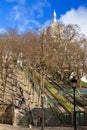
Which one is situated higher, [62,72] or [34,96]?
[62,72]

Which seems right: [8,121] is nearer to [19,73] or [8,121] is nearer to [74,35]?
[19,73]

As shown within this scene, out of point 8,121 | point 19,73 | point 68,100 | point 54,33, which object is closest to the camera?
point 8,121

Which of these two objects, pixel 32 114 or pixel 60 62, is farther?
pixel 60 62

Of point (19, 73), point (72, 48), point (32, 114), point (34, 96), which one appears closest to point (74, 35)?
point (72, 48)

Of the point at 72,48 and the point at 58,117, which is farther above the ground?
the point at 72,48

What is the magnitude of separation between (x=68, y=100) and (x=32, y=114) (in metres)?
10.6

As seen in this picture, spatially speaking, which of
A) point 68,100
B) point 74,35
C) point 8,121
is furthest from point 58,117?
point 74,35

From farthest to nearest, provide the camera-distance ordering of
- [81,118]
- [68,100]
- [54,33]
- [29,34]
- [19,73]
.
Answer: [54,33], [19,73], [29,34], [68,100], [81,118]

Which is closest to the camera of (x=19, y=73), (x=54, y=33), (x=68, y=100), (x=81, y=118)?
(x=81, y=118)

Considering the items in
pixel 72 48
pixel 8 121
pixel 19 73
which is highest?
pixel 72 48

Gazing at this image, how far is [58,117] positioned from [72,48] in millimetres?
32326

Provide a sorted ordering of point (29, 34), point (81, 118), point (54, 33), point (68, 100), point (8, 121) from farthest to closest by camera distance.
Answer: point (54, 33)
point (29, 34)
point (68, 100)
point (8, 121)
point (81, 118)

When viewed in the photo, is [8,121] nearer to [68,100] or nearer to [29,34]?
[68,100]

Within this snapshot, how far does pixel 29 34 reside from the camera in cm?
6456
